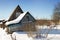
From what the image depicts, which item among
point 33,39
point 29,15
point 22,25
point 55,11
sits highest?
point 55,11

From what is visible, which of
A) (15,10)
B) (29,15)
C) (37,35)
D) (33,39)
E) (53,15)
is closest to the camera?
(33,39)

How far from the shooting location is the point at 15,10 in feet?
85.1

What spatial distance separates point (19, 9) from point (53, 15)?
76.7 ft

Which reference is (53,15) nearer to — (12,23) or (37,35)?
(12,23)

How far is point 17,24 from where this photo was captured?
22281 mm

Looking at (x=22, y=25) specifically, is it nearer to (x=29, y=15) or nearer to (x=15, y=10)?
(x=29, y=15)

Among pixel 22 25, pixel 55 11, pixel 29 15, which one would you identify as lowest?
pixel 22 25

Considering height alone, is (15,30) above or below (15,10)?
below

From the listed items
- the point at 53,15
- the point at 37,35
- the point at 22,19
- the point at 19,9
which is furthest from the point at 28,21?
the point at 53,15

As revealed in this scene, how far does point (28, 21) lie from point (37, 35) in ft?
33.7

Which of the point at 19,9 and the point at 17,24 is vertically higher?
the point at 19,9

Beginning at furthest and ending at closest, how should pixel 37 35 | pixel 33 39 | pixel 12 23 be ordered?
pixel 12 23
pixel 37 35
pixel 33 39

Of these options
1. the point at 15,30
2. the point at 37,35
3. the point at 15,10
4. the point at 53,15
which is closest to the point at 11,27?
the point at 15,30

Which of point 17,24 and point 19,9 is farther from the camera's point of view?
point 19,9
